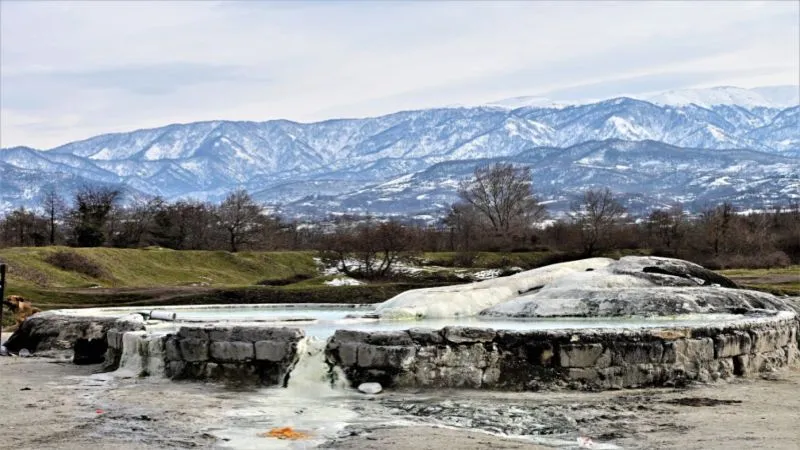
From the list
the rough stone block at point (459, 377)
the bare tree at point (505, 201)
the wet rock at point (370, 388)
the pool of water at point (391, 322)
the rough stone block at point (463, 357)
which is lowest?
the wet rock at point (370, 388)

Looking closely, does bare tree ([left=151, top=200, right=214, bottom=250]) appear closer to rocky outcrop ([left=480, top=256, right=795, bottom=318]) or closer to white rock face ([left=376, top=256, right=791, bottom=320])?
white rock face ([left=376, top=256, right=791, bottom=320])

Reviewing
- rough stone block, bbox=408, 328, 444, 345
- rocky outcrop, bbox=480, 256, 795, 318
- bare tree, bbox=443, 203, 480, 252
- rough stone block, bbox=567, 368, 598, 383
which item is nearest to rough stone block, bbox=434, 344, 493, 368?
rough stone block, bbox=408, 328, 444, 345

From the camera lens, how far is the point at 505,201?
108 meters

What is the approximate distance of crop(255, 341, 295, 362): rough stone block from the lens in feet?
52.0

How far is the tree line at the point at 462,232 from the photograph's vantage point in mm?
61938

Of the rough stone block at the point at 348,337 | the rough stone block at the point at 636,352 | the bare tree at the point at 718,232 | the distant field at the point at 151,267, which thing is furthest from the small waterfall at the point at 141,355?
the bare tree at the point at 718,232

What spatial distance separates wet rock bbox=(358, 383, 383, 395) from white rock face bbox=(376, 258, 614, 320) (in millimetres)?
4375

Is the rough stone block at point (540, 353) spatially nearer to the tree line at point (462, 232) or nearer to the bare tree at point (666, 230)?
the tree line at point (462, 232)

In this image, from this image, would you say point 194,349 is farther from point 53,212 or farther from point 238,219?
point 53,212

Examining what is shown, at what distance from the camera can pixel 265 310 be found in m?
23.6

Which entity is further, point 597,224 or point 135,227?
point 597,224

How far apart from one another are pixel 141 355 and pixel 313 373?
11.8 ft

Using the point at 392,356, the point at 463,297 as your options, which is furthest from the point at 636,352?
the point at 463,297

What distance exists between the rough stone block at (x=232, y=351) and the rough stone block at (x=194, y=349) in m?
0.14
